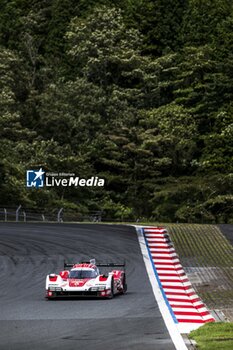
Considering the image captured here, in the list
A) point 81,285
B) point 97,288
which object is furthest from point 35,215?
point 97,288

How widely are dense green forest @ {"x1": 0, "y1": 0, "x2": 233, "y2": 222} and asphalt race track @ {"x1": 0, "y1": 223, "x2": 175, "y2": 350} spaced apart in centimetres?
2465

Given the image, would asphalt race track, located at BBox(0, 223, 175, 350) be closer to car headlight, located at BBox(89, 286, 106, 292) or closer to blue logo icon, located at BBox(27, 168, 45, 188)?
car headlight, located at BBox(89, 286, 106, 292)

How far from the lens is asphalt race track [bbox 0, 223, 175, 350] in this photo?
18.2 m

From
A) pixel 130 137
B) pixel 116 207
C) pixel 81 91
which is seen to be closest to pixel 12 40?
pixel 81 91

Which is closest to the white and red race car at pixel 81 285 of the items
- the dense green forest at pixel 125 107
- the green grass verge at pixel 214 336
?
the green grass verge at pixel 214 336

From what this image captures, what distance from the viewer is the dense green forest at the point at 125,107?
73.8 m

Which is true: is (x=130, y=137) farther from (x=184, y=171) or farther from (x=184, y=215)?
(x=184, y=215)

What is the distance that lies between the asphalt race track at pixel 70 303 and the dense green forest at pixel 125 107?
2465 cm

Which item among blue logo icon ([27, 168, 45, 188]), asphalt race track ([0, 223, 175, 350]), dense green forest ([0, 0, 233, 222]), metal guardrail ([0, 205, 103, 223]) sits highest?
dense green forest ([0, 0, 233, 222])

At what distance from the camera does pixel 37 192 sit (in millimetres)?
68750

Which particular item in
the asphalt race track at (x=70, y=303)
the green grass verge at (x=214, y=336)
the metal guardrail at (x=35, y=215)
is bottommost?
the green grass verge at (x=214, y=336)

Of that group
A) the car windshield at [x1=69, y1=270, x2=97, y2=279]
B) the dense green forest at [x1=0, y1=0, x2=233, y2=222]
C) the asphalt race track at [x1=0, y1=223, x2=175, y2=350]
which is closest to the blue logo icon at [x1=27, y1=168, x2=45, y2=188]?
the dense green forest at [x1=0, y1=0, x2=233, y2=222]

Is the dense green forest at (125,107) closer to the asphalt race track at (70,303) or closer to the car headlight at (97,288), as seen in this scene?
the asphalt race track at (70,303)

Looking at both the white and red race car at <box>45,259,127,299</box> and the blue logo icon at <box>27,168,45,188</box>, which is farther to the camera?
the blue logo icon at <box>27,168,45,188</box>
